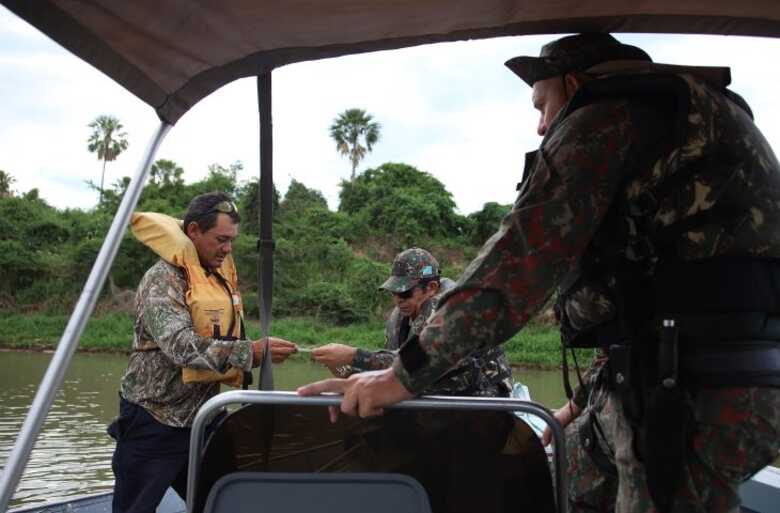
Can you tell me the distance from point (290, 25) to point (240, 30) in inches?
5.8

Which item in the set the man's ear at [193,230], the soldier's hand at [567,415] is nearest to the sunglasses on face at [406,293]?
the man's ear at [193,230]

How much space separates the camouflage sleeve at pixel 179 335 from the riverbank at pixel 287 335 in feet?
73.7

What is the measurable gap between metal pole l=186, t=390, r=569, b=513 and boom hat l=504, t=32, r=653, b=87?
73 centimetres

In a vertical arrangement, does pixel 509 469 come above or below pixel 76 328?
below

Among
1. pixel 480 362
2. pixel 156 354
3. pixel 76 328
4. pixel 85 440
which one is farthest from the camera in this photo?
pixel 85 440

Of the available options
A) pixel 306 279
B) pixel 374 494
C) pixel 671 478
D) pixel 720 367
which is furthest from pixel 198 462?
pixel 306 279

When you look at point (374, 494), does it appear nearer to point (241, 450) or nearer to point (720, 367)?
point (241, 450)

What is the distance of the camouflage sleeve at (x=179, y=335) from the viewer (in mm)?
2605

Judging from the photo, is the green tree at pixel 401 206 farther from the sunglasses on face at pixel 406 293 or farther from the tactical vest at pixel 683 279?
the tactical vest at pixel 683 279

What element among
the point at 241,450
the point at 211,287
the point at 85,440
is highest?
the point at 211,287

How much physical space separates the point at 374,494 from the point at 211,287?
153cm

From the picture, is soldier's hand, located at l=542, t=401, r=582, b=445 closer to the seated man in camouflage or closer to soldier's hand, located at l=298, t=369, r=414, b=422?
soldier's hand, located at l=298, t=369, r=414, b=422

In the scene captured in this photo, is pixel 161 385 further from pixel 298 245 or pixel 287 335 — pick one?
pixel 298 245

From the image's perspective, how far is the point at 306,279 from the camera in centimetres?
3048
